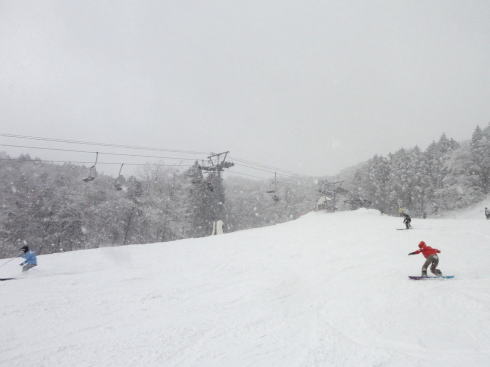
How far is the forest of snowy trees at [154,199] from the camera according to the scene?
44969 mm

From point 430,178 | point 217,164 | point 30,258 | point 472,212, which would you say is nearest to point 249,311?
point 30,258

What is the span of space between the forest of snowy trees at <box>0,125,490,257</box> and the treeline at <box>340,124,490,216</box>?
6.7 inches

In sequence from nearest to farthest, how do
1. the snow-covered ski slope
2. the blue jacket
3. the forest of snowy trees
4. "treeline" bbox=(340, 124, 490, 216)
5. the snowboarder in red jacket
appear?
the snow-covered ski slope, the snowboarder in red jacket, the blue jacket, the forest of snowy trees, "treeline" bbox=(340, 124, 490, 216)

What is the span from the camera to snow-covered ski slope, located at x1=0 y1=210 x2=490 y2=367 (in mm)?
5516

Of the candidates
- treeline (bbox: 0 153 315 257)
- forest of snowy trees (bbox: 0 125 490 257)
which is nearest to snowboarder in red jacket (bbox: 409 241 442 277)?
forest of snowy trees (bbox: 0 125 490 257)

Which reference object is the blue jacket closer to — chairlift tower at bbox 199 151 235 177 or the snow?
chairlift tower at bbox 199 151 235 177

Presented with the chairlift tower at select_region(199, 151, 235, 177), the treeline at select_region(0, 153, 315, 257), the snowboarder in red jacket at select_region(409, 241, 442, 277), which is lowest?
the treeline at select_region(0, 153, 315, 257)

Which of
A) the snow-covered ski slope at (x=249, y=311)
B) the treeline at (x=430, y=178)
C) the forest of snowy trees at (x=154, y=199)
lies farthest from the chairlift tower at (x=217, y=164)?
the treeline at (x=430, y=178)

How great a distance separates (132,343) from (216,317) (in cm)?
210

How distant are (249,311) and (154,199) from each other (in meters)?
45.8

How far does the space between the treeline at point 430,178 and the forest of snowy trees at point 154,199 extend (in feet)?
0.56

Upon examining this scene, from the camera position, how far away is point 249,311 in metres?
7.92

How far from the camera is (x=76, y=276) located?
38.4 ft

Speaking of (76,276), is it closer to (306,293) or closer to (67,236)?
(306,293)
